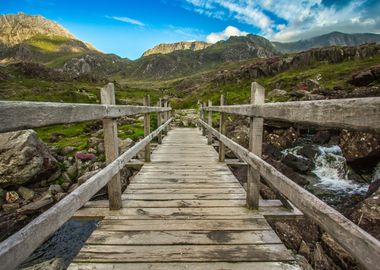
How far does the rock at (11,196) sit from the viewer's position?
7.84 meters

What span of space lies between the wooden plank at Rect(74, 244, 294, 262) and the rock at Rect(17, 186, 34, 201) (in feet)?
22.8

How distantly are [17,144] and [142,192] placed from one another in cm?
710

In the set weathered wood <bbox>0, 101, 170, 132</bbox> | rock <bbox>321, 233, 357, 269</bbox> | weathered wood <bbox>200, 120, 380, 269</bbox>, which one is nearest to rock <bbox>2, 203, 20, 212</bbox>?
weathered wood <bbox>0, 101, 170, 132</bbox>

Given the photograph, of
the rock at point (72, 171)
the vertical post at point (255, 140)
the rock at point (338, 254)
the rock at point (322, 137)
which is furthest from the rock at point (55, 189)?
the rock at point (322, 137)

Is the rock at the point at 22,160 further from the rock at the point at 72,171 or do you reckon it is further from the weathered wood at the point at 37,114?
the weathered wood at the point at 37,114

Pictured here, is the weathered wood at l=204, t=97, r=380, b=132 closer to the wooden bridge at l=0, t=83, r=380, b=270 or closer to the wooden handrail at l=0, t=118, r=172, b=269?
the wooden bridge at l=0, t=83, r=380, b=270

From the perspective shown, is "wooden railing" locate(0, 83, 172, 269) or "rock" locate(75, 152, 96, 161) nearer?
"wooden railing" locate(0, 83, 172, 269)

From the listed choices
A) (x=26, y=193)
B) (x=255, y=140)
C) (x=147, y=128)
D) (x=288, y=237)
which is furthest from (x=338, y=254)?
(x=26, y=193)

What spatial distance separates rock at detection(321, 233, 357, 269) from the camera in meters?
4.48

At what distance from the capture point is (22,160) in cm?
863

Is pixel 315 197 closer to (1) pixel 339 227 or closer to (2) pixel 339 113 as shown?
(1) pixel 339 227

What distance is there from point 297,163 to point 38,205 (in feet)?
33.4

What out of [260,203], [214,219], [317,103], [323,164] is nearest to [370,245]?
[317,103]

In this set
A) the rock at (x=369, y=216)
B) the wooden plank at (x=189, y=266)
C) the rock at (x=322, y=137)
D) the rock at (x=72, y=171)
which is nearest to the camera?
the wooden plank at (x=189, y=266)
